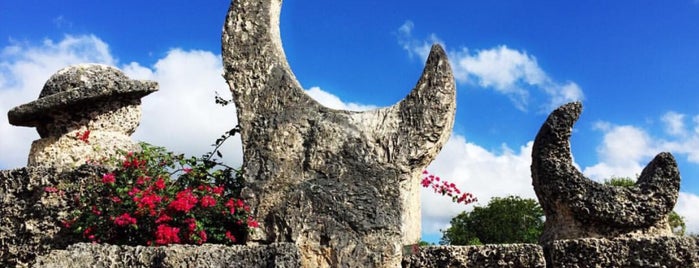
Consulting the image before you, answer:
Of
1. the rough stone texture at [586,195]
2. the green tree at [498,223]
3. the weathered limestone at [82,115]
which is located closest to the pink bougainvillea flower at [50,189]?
the weathered limestone at [82,115]

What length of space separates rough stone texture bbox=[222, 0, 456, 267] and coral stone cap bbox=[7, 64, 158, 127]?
1943mm

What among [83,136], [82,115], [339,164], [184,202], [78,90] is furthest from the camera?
[82,115]

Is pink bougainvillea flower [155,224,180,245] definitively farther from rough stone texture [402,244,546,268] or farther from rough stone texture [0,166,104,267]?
rough stone texture [402,244,546,268]

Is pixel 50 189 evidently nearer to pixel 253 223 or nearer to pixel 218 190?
pixel 218 190

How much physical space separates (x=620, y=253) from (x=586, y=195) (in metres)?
0.60

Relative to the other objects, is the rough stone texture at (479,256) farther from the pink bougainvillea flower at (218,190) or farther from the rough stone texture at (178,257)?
the pink bougainvillea flower at (218,190)

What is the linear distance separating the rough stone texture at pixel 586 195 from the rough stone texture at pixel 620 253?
8.9 inches

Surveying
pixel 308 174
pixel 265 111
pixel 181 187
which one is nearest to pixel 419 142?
pixel 308 174

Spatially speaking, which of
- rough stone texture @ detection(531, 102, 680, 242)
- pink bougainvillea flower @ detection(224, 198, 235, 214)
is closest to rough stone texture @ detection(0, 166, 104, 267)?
pink bougainvillea flower @ detection(224, 198, 235, 214)

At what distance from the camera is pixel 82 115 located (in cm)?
793

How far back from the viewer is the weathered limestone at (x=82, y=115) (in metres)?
7.76

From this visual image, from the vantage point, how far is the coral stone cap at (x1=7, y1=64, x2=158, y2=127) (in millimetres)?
7688

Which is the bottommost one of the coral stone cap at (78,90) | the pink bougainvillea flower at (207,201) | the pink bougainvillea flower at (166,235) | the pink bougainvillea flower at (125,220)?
the pink bougainvillea flower at (166,235)

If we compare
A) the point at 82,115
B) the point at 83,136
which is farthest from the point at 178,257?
the point at 82,115
